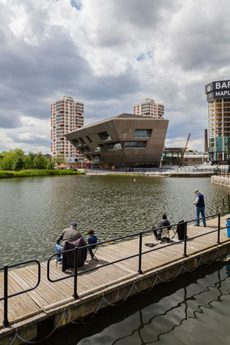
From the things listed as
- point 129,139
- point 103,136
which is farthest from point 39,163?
point 129,139

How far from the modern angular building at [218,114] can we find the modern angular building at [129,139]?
53.9 m

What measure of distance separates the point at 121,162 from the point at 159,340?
100564mm

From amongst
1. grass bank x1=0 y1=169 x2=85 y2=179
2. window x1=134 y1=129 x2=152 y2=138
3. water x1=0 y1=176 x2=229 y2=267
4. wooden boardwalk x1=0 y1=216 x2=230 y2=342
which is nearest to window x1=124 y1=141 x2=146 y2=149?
window x1=134 y1=129 x2=152 y2=138

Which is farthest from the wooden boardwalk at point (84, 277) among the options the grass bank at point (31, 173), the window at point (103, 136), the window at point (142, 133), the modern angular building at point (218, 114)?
the modern angular building at point (218, 114)

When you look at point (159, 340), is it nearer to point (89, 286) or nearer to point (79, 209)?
point (89, 286)

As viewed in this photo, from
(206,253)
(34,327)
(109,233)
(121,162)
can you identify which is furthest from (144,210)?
(121,162)

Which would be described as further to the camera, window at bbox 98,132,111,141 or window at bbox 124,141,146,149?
window at bbox 98,132,111,141

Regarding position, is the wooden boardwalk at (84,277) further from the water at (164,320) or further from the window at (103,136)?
the window at (103,136)

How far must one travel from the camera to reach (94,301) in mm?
6742

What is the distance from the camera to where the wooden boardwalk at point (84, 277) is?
238 inches

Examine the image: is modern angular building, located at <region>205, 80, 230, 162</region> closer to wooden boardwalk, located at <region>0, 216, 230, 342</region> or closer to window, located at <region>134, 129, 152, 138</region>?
window, located at <region>134, 129, 152, 138</region>

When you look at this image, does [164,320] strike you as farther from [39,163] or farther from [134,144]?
[39,163]

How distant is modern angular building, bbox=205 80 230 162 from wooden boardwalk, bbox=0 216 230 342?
13958 cm

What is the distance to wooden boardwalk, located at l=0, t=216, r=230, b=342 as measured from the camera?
19.9 ft
